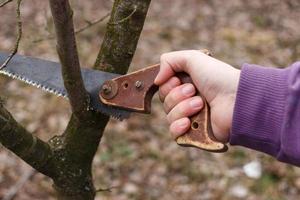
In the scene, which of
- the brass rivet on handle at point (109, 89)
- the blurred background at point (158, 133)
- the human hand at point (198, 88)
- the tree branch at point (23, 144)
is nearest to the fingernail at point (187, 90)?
the human hand at point (198, 88)

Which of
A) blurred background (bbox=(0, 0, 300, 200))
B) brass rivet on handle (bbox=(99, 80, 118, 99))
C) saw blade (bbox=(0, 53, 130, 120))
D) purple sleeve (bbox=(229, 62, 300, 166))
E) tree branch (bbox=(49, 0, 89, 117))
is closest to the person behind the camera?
tree branch (bbox=(49, 0, 89, 117))

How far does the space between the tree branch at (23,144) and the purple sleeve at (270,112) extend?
2.46 ft

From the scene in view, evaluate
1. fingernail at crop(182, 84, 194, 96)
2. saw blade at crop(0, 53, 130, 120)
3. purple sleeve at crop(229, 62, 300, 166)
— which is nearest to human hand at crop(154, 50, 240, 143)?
fingernail at crop(182, 84, 194, 96)

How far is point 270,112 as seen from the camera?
1895 mm

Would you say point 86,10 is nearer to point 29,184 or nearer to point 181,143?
point 29,184

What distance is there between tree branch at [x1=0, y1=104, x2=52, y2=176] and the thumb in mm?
525

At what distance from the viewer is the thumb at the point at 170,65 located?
212 centimetres

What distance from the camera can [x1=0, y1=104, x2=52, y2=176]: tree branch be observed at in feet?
6.38

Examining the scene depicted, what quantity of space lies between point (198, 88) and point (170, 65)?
14cm

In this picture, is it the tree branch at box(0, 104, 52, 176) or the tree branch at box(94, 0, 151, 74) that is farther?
the tree branch at box(94, 0, 151, 74)

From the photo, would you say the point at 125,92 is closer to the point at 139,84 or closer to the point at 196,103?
the point at 139,84

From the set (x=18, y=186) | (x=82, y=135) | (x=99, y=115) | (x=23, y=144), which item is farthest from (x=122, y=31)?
(x=18, y=186)

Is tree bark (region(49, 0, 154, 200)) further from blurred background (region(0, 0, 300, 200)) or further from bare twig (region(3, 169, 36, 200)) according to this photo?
bare twig (region(3, 169, 36, 200))

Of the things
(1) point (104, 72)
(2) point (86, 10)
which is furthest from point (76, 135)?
(2) point (86, 10)
